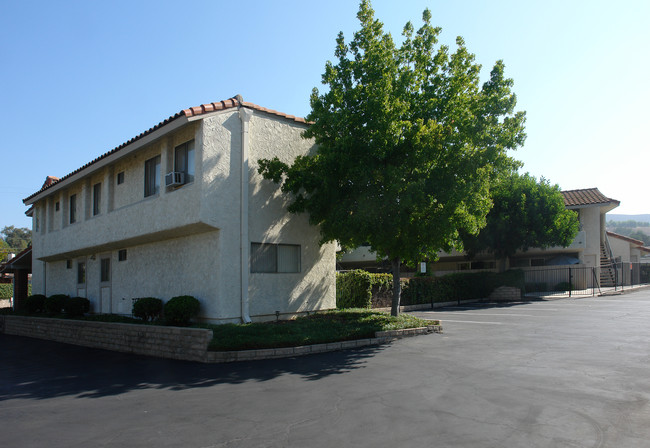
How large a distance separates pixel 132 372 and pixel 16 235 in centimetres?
11615

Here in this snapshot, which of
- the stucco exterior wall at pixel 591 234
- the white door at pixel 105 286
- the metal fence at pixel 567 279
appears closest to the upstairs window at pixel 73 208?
the white door at pixel 105 286

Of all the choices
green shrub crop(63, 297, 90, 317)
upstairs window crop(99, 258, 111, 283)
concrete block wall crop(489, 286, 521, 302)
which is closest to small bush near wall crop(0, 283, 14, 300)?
green shrub crop(63, 297, 90, 317)

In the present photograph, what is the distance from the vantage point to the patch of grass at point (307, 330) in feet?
37.7

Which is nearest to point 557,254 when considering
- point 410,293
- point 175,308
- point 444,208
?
point 410,293

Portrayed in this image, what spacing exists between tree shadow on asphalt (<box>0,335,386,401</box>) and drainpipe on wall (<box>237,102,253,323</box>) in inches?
116

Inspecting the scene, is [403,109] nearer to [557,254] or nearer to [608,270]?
[557,254]

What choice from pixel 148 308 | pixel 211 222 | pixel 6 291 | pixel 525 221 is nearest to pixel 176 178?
pixel 211 222

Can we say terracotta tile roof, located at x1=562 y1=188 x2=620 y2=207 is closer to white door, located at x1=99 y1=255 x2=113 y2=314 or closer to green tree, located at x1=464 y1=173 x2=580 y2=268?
green tree, located at x1=464 y1=173 x2=580 y2=268

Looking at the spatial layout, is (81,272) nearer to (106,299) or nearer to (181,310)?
(106,299)

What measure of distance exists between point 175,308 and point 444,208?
310 inches

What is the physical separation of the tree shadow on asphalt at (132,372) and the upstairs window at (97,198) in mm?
8150

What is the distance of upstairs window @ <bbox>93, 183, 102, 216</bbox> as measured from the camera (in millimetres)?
20209

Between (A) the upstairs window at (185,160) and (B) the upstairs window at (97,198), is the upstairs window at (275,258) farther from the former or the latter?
(B) the upstairs window at (97,198)

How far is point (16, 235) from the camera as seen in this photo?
10756 centimetres
